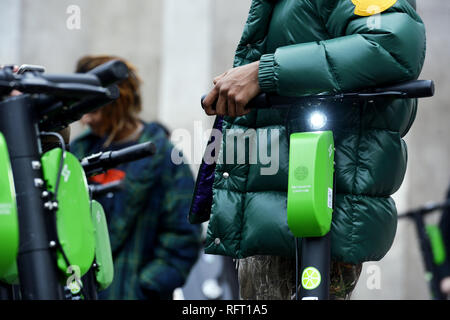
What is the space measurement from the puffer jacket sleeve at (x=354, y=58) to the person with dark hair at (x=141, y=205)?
1.77 metres

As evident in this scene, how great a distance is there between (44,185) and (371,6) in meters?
1.00

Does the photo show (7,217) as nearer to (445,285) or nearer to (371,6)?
(371,6)

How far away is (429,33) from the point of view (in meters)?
7.19

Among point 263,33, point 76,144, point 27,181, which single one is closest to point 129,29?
point 76,144

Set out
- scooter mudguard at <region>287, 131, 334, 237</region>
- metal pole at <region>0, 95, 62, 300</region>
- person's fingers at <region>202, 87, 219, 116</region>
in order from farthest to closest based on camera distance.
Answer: person's fingers at <region>202, 87, 219, 116</region>, scooter mudguard at <region>287, 131, 334, 237</region>, metal pole at <region>0, 95, 62, 300</region>

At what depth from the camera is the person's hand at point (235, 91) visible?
2.28 meters

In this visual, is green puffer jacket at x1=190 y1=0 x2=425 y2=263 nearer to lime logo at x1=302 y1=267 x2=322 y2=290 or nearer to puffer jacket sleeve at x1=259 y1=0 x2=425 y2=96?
puffer jacket sleeve at x1=259 y1=0 x2=425 y2=96

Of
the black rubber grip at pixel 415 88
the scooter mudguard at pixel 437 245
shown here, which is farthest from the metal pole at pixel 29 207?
the scooter mudguard at pixel 437 245

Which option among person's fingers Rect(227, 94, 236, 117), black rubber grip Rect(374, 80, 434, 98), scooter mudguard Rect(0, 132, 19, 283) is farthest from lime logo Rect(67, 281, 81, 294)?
black rubber grip Rect(374, 80, 434, 98)

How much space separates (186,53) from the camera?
7.68 m

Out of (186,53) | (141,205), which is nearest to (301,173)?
(141,205)

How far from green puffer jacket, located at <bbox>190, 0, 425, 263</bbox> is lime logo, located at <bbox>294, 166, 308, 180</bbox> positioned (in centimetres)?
20

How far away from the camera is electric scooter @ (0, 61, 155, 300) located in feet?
5.90

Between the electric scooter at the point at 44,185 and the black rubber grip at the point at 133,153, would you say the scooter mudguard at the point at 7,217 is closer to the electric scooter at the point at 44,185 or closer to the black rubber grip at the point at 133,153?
the electric scooter at the point at 44,185
